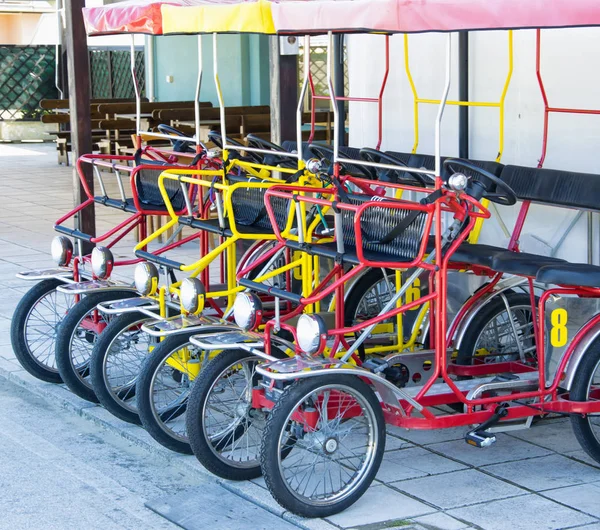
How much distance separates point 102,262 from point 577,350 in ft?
8.57

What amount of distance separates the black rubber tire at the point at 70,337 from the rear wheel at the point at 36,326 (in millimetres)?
263

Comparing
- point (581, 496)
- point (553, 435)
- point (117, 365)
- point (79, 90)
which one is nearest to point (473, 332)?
point (553, 435)

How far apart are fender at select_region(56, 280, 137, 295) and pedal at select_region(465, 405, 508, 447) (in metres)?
2.12

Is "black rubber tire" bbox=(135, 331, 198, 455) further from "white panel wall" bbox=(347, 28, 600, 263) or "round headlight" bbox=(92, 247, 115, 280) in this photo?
"white panel wall" bbox=(347, 28, 600, 263)

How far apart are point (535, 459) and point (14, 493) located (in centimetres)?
231

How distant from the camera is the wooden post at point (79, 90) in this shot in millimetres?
9914

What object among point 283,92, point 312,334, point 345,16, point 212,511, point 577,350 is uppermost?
point 345,16

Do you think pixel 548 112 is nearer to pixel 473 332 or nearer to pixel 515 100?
pixel 515 100

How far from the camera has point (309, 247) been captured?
17.0 ft

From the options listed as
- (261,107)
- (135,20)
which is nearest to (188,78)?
(261,107)

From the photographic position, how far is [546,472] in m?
5.06

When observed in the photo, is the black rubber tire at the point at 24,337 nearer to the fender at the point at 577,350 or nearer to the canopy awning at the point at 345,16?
the canopy awning at the point at 345,16

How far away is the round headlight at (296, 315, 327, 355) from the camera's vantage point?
15.4 ft

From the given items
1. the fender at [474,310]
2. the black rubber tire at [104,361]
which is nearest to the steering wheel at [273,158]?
the black rubber tire at [104,361]
